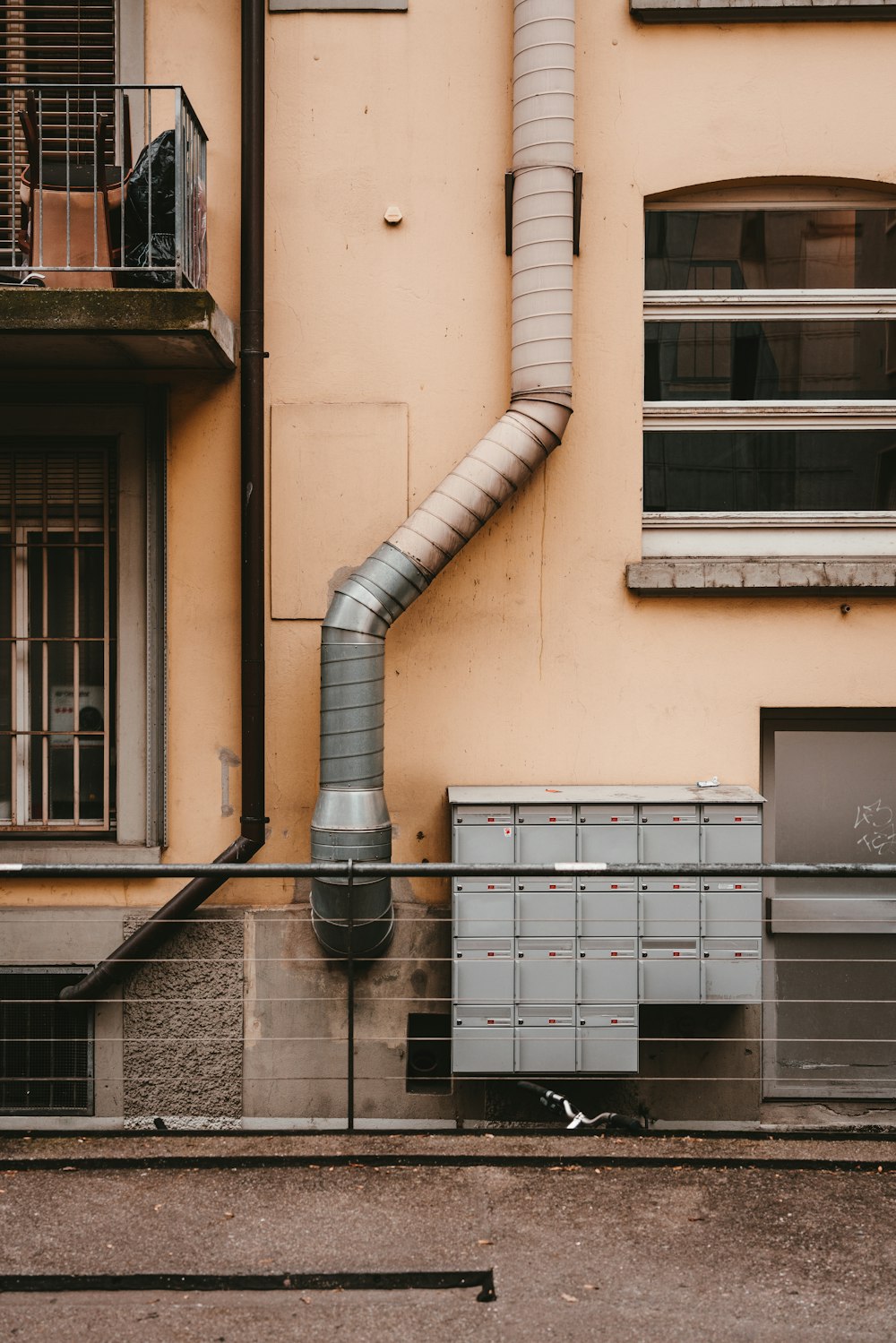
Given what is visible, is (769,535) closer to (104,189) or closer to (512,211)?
(512,211)

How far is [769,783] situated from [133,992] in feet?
13.4

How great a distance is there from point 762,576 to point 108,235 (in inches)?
166

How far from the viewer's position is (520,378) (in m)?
6.12

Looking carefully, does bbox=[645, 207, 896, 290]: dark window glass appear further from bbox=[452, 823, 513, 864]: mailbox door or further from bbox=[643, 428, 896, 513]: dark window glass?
bbox=[452, 823, 513, 864]: mailbox door

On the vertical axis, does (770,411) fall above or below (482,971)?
above

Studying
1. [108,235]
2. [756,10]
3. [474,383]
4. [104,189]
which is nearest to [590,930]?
[474,383]

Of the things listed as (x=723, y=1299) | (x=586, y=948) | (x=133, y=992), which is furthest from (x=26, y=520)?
(x=723, y=1299)

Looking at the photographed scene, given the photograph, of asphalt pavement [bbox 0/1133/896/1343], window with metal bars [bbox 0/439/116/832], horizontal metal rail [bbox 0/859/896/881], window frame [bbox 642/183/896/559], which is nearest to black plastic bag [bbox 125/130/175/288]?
window with metal bars [bbox 0/439/116/832]

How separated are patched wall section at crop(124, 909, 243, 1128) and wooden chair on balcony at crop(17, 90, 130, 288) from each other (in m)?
3.75

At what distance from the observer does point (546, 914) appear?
5898 millimetres

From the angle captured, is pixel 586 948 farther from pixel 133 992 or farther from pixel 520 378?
pixel 520 378

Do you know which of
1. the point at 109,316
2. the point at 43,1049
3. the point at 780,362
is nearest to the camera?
the point at 109,316

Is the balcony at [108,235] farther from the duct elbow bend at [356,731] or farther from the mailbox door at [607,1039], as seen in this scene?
the mailbox door at [607,1039]

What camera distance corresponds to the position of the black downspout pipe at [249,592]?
6.21 m
